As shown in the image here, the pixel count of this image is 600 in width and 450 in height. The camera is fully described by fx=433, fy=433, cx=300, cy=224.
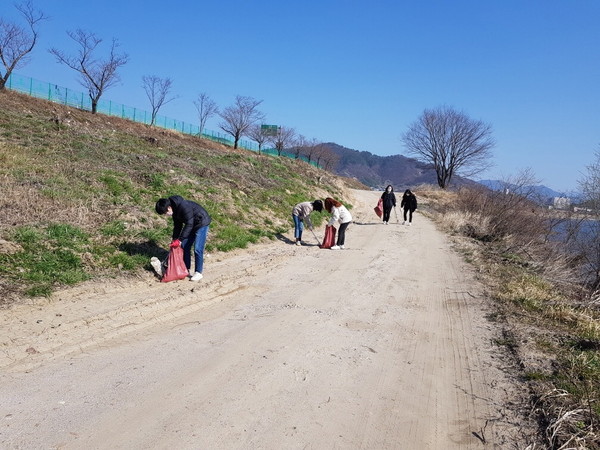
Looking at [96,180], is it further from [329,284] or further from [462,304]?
[462,304]

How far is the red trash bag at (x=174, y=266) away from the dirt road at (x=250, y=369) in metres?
0.26

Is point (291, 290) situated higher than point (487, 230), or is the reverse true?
point (487, 230)

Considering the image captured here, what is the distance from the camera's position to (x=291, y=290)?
7.92m

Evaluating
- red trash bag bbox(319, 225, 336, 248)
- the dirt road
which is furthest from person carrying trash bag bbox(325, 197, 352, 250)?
the dirt road

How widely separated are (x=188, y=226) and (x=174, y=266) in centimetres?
75

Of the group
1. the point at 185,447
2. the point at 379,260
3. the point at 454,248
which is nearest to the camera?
the point at 185,447

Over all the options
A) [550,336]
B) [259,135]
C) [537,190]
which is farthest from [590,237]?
[259,135]

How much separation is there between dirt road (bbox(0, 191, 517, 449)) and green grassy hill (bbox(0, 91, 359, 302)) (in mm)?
853

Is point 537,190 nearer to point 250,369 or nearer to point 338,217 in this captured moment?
point 338,217

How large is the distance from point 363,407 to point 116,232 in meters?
6.61

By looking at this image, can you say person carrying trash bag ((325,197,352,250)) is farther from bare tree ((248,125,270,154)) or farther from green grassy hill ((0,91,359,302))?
bare tree ((248,125,270,154))

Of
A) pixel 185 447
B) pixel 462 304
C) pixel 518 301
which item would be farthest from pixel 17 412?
pixel 518 301

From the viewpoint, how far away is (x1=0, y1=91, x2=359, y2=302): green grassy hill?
23.5 ft

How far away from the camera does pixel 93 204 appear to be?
9695 millimetres
